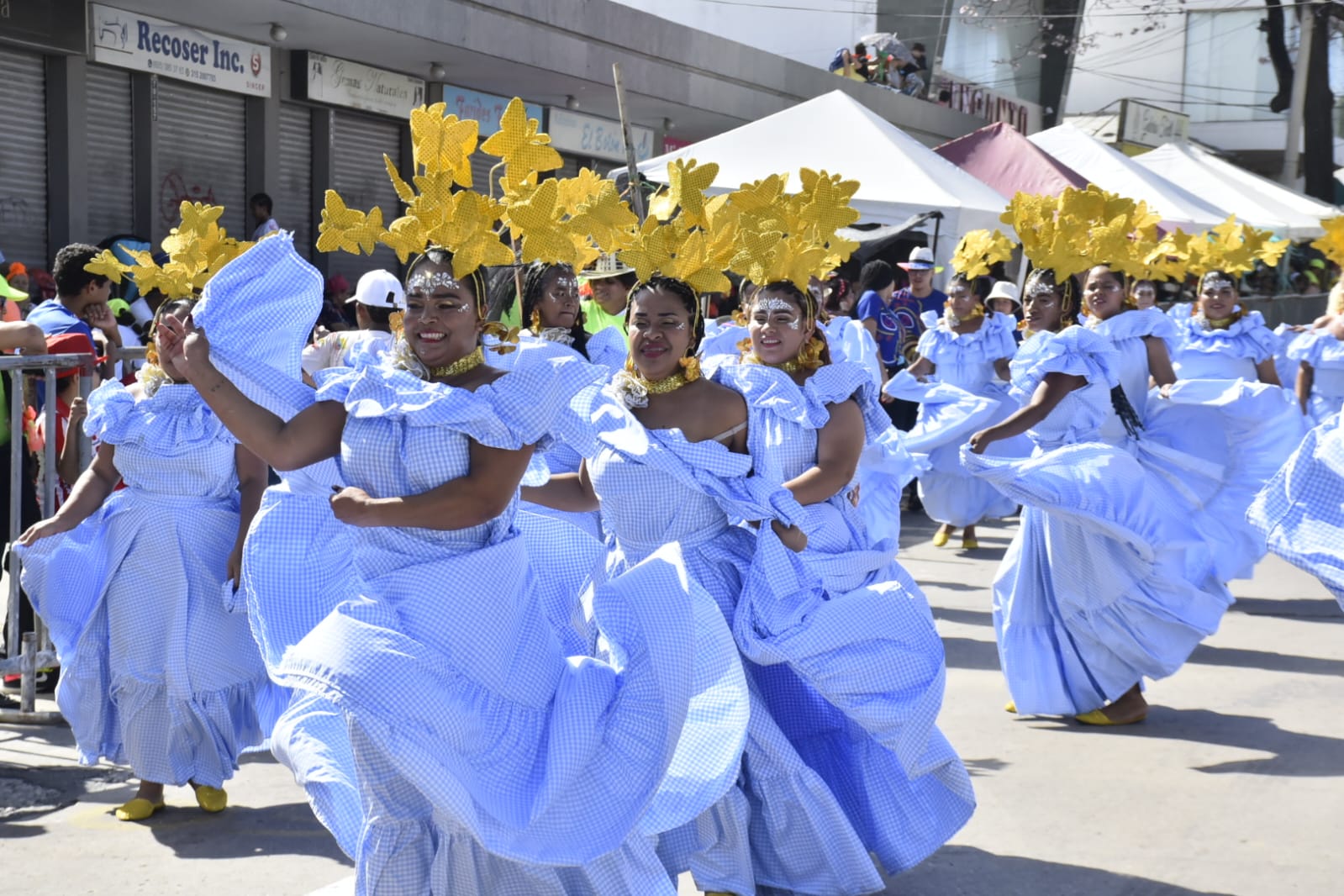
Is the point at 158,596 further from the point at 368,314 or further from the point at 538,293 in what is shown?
the point at 538,293

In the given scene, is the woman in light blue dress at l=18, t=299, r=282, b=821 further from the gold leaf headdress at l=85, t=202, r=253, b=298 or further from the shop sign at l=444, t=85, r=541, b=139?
the shop sign at l=444, t=85, r=541, b=139

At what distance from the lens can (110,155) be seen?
563 inches

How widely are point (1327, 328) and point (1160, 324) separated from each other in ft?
7.97

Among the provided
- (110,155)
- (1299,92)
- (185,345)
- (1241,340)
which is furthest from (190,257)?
(1299,92)

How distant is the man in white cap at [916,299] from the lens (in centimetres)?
1357

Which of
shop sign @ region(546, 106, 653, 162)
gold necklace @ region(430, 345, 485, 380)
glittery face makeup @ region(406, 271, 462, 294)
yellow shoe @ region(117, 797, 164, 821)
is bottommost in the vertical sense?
yellow shoe @ region(117, 797, 164, 821)

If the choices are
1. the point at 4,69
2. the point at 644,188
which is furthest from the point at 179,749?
the point at 4,69

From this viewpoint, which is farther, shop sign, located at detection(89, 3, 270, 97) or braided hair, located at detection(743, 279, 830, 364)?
shop sign, located at detection(89, 3, 270, 97)

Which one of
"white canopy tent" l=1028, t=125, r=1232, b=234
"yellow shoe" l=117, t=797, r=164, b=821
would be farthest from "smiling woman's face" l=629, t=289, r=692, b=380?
"white canopy tent" l=1028, t=125, r=1232, b=234

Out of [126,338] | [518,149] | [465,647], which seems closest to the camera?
[465,647]

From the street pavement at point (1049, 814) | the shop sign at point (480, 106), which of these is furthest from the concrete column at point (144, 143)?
the street pavement at point (1049, 814)

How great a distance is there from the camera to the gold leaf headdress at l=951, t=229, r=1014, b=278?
33.6ft

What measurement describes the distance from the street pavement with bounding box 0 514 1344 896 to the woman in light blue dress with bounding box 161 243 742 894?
4.14 feet

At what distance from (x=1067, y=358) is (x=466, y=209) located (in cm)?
369
